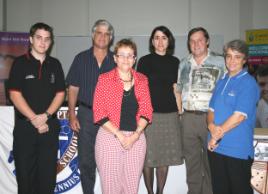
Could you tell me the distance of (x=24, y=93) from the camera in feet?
7.31

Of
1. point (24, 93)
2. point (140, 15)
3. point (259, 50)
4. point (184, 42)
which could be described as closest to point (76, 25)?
point (140, 15)

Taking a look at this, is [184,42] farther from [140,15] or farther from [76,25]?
[76,25]

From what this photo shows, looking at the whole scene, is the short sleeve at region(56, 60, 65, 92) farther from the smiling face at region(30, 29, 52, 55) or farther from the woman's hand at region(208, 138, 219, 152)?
the woman's hand at region(208, 138, 219, 152)

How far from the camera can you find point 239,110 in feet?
6.34

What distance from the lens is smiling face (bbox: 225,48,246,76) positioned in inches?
79.6

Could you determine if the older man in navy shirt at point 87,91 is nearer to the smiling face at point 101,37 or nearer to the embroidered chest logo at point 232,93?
the smiling face at point 101,37

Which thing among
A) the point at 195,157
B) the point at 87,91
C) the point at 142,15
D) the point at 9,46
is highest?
the point at 142,15

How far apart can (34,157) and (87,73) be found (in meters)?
0.82

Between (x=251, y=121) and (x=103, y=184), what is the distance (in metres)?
1.13

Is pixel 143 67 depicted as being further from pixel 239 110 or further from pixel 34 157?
pixel 34 157

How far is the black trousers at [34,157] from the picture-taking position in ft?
7.28

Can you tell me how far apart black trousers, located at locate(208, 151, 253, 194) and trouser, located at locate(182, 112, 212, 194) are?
0.45m

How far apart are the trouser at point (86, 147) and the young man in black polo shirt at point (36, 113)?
0.23 metres

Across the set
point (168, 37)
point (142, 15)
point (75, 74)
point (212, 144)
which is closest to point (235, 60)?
point (212, 144)
